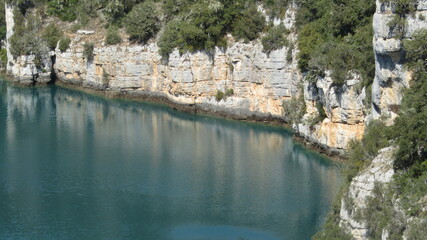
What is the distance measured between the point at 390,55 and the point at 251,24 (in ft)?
82.7

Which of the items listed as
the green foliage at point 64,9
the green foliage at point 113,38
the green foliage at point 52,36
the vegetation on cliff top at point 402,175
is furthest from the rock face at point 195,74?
the vegetation on cliff top at point 402,175

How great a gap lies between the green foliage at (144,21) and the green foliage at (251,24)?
1130 cm

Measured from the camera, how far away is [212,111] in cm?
7119

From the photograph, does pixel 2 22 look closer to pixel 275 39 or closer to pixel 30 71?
pixel 30 71

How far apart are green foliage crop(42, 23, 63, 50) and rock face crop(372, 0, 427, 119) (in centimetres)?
4738

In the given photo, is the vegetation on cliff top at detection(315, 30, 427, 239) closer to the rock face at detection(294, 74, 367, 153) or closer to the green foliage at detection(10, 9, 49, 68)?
the rock face at detection(294, 74, 367, 153)

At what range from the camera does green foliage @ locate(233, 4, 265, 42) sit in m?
69.1

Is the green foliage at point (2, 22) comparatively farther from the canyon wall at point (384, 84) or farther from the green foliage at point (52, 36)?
the canyon wall at point (384, 84)

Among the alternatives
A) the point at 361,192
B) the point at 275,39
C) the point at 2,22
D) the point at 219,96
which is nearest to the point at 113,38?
the point at 219,96

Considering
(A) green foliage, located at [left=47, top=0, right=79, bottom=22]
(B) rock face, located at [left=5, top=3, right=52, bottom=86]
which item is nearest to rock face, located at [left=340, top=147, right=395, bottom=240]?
→ (B) rock face, located at [left=5, top=3, right=52, bottom=86]

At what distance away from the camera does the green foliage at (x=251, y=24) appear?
227ft

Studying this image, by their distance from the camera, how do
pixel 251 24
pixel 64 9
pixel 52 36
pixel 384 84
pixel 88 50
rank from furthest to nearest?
pixel 64 9 < pixel 52 36 < pixel 88 50 < pixel 251 24 < pixel 384 84

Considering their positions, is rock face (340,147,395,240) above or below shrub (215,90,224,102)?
below

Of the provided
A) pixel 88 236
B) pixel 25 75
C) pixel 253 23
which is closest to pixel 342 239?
pixel 88 236
